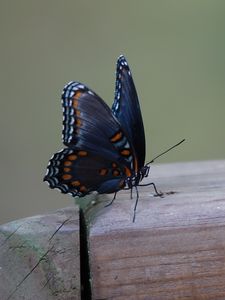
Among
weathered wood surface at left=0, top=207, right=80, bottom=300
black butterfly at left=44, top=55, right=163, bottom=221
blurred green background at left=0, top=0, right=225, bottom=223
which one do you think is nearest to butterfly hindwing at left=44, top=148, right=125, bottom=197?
black butterfly at left=44, top=55, right=163, bottom=221

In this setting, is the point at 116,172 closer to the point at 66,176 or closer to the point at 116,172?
the point at 116,172

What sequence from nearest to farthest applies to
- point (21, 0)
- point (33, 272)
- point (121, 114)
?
point (33, 272), point (121, 114), point (21, 0)

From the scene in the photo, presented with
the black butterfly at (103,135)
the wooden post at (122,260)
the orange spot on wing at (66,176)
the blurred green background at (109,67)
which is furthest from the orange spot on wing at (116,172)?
the blurred green background at (109,67)

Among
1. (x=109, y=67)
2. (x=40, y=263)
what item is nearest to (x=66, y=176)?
(x=40, y=263)

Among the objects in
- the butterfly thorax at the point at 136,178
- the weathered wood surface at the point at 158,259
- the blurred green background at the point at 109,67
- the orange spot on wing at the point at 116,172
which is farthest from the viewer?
the blurred green background at the point at 109,67

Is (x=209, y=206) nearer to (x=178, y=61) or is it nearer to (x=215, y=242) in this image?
(x=215, y=242)

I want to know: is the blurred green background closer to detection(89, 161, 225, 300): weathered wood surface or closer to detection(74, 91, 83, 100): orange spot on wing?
detection(74, 91, 83, 100): orange spot on wing

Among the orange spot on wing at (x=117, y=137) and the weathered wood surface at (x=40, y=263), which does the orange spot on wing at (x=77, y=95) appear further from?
the weathered wood surface at (x=40, y=263)

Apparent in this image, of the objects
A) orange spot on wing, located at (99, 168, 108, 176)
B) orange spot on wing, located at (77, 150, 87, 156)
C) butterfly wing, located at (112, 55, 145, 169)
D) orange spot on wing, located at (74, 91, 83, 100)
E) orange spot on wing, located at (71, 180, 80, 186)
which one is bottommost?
orange spot on wing, located at (71, 180, 80, 186)

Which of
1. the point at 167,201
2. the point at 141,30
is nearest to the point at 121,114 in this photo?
the point at 167,201
